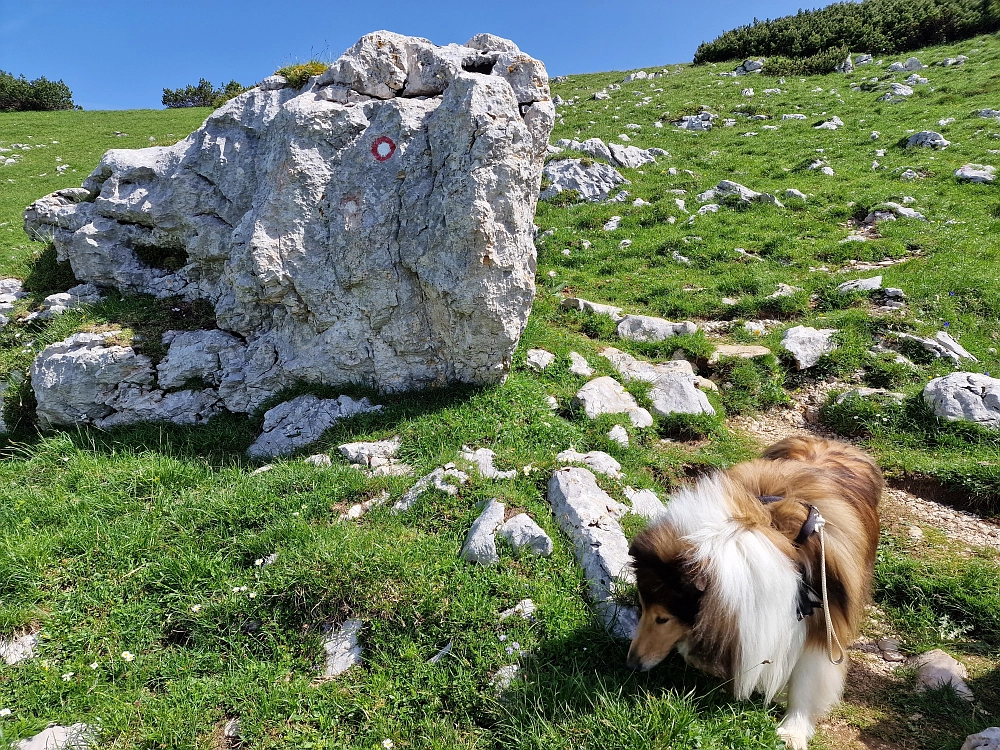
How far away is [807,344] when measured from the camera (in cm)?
840

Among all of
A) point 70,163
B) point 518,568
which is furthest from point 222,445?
point 70,163

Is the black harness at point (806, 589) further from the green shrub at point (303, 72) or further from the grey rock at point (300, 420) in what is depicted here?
the green shrub at point (303, 72)

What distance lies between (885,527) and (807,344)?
12.1 feet

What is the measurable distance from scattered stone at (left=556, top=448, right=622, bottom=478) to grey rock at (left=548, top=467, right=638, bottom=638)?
272mm

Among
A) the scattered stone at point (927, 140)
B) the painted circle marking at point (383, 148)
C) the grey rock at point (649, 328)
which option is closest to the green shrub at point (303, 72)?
the painted circle marking at point (383, 148)

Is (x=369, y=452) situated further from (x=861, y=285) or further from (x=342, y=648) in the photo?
(x=861, y=285)

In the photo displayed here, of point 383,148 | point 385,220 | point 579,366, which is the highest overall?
point 383,148

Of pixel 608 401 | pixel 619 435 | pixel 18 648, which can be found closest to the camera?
pixel 18 648

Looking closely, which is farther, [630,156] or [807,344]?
[630,156]

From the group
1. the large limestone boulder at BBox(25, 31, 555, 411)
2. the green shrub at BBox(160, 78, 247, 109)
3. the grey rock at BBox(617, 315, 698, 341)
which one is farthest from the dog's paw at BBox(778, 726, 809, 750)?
the green shrub at BBox(160, 78, 247, 109)

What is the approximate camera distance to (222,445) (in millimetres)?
6246

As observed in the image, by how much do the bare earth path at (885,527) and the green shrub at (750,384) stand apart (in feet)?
0.58

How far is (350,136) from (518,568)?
5690 mm

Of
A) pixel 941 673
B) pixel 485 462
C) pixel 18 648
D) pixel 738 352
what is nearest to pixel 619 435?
pixel 485 462
